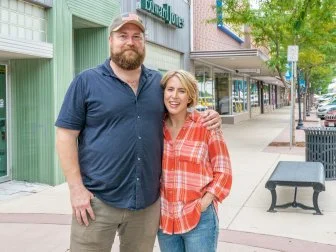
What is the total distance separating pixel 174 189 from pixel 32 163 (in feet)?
20.9

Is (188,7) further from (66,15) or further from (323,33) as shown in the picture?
(66,15)

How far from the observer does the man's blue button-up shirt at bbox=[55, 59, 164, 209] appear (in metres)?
2.73

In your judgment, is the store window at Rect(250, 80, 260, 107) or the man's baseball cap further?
the store window at Rect(250, 80, 260, 107)

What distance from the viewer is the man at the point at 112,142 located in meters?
2.73

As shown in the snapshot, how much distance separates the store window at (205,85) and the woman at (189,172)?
18.6 metres

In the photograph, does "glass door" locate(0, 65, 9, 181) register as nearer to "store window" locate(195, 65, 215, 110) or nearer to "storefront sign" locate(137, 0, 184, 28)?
"storefront sign" locate(137, 0, 184, 28)

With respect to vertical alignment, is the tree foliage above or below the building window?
above

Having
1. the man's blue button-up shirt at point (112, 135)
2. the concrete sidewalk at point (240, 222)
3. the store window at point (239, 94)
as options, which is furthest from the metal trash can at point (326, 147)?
the store window at point (239, 94)

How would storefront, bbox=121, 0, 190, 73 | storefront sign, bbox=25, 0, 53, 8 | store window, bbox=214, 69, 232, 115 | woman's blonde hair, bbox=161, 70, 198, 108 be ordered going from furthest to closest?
store window, bbox=214, 69, 232, 115
storefront, bbox=121, 0, 190, 73
storefront sign, bbox=25, 0, 53, 8
woman's blonde hair, bbox=161, 70, 198, 108

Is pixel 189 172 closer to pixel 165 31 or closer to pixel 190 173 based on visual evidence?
pixel 190 173

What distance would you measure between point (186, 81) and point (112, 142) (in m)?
0.55

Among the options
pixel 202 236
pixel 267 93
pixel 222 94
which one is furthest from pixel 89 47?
pixel 267 93

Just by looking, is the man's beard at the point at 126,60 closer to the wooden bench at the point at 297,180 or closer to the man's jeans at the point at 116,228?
the man's jeans at the point at 116,228

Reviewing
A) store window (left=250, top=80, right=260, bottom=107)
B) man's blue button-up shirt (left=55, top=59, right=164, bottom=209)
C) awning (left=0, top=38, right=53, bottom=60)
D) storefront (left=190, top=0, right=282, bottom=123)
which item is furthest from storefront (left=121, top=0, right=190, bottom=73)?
store window (left=250, top=80, right=260, bottom=107)
